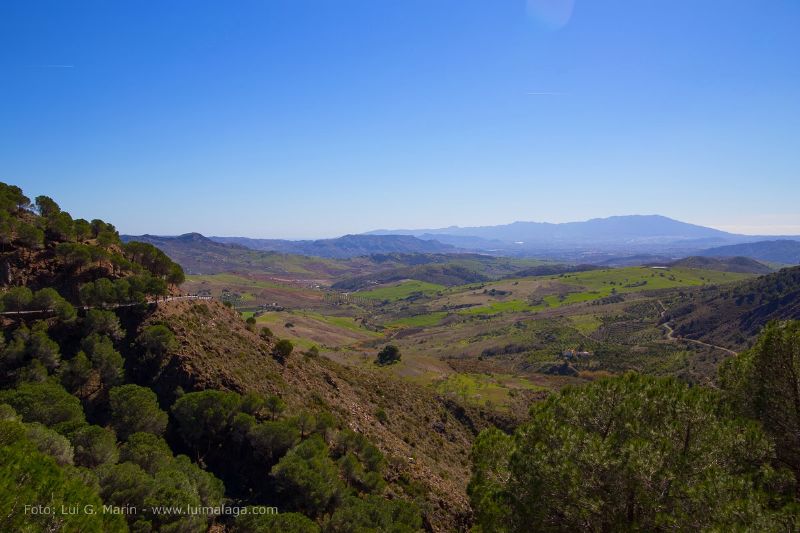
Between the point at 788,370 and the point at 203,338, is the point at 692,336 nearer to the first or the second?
the point at 788,370

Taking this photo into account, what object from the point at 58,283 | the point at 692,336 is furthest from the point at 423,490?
the point at 692,336

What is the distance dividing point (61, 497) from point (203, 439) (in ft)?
41.4

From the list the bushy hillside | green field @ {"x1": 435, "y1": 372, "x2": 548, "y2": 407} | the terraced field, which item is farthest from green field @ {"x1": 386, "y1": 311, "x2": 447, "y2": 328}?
the bushy hillside

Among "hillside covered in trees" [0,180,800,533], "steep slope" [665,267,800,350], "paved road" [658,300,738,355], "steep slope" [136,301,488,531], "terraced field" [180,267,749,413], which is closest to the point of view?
"hillside covered in trees" [0,180,800,533]

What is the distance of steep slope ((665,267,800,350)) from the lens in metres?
109

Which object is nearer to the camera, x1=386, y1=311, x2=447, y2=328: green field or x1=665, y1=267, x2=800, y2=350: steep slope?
x1=665, y1=267, x2=800, y2=350: steep slope

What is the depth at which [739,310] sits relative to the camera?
122m

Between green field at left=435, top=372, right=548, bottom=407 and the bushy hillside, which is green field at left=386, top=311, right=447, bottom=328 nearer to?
green field at left=435, top=372, right=548, bottom=407

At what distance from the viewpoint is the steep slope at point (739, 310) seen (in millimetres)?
108681

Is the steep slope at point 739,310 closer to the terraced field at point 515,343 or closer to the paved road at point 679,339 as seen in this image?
the paved road at point 679,339

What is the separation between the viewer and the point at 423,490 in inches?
1121

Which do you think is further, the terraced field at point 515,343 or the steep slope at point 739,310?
the steep slope at point 739,310

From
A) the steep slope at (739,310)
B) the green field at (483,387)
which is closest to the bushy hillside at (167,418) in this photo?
the green field at (483,387)

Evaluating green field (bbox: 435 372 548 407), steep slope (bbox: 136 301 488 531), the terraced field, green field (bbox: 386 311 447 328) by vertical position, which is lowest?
green field (bbox: 386 311 447 328)
